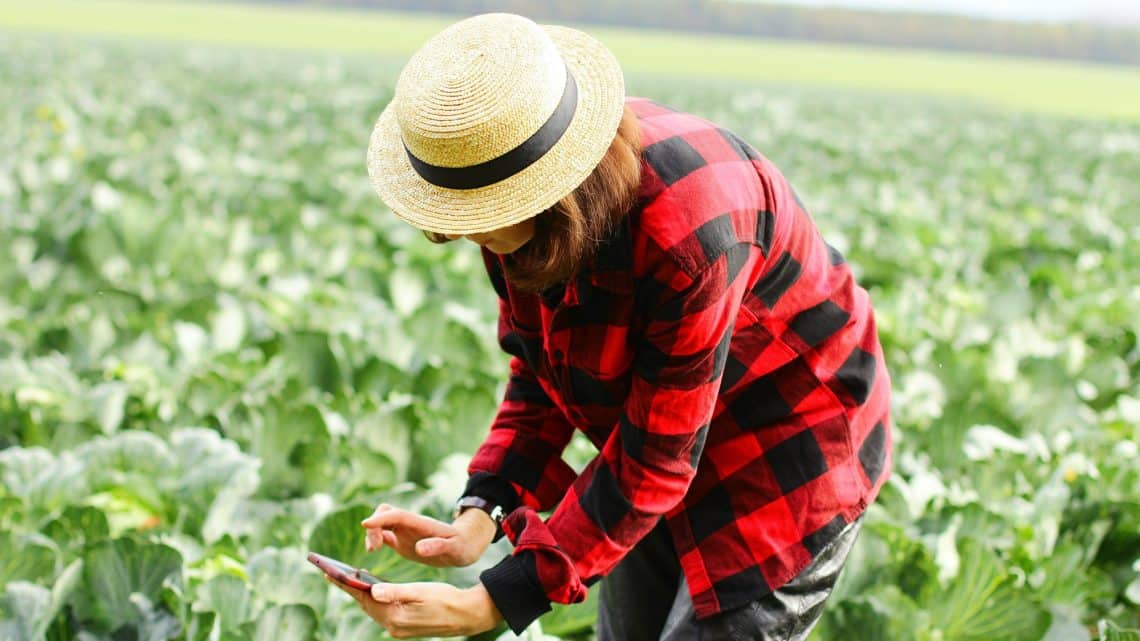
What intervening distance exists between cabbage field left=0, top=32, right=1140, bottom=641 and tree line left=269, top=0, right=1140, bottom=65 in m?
68.4

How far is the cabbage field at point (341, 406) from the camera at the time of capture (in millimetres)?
2254

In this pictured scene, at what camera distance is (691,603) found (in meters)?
1.77

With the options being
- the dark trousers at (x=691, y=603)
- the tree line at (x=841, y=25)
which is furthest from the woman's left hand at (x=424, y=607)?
the tree line at (x=841, y=25)

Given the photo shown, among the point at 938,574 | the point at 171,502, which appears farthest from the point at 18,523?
the point at 938,574

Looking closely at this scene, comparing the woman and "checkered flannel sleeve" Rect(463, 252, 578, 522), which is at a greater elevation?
the woman

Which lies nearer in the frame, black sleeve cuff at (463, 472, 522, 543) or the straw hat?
the straw hat

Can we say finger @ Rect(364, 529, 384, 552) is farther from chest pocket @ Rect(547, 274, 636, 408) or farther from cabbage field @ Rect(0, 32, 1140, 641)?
cabbage field @ Rect(0, 32, 1140, 641)

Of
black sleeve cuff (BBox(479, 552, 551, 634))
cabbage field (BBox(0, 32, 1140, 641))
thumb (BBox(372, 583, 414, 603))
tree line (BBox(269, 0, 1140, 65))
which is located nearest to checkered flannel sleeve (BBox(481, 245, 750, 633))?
black sleeve cuff (BBox(479, 552, 551, 634))

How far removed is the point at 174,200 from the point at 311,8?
66.8 meters

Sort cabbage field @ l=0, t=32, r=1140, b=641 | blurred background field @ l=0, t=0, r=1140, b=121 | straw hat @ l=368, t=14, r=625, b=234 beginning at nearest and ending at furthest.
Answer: straw hat @ l=368, t=14, r=625, b=234 < cabbage field @ l=0, t=32, r=1140, b=641 < blurred background field @ l=0, t=0, r=1140, b=121

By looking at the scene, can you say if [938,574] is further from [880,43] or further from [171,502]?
[880,43]

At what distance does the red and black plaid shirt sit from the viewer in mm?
1459

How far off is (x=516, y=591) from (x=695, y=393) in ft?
1.14

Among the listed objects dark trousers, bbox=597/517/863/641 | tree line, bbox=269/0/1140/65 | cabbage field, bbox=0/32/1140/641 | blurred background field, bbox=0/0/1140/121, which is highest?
dark trousers, bbox=597/517/863/641
